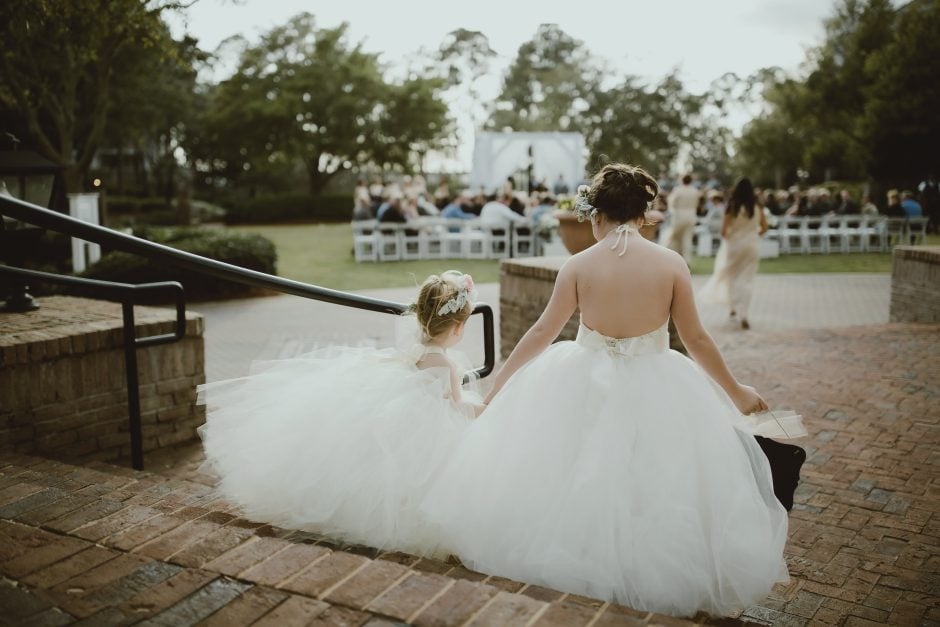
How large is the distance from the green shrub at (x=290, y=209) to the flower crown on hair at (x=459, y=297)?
30.8 metres

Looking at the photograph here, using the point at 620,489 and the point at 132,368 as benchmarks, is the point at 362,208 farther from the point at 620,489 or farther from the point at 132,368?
the point at 620,489

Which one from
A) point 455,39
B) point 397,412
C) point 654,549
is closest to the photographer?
point 654,549

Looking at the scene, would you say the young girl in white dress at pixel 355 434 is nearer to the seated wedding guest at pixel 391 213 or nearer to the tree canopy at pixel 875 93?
the seated wedding guest at pixel 391 213

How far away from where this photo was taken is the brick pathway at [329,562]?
2053 millimetres

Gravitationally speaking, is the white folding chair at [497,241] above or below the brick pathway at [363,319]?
above

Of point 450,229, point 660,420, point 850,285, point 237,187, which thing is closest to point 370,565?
point 660,420

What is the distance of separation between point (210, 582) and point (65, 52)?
50.0 feet

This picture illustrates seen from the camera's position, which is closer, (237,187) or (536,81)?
(237,187)

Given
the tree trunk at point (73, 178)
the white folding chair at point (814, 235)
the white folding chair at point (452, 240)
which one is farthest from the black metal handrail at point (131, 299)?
the white folding chair at point (814, 235)

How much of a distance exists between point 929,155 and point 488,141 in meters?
15.2

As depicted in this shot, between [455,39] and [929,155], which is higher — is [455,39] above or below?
above

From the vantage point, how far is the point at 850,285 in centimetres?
1337

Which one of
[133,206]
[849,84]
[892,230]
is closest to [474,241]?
[892,230]

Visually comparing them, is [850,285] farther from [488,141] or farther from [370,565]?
[488,141]
